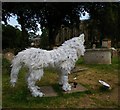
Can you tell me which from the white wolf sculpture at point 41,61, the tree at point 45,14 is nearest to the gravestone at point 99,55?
the white wolf sculpture at point 41,61

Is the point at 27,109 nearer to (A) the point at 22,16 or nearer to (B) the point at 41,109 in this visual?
(B) the point at 41,109

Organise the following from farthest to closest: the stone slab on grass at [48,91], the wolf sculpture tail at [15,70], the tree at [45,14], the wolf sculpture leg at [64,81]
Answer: the tree at [45,14] < the wolf sculpture leg at [64,81] < the stone slab on grass at [48,91] < the wolf sculpture tail at [15,70]

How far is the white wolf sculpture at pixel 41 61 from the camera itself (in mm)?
7129

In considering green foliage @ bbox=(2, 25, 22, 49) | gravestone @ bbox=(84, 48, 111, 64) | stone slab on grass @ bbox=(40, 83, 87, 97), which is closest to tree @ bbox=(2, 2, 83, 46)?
green foliage @ bbox=(2, 25, 22, 49)

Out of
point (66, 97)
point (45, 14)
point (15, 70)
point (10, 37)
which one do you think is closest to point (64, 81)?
point (66, 97)

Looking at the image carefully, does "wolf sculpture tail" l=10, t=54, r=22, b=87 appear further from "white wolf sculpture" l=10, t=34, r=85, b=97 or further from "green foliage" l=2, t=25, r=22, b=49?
"green foliage" l=2, t=25, r=22, b=49

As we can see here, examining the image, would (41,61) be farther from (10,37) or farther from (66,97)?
(10,37)

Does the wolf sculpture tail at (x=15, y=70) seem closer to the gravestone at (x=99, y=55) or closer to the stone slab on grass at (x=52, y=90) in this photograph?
the stone slab on grass at (x=52, y=90)

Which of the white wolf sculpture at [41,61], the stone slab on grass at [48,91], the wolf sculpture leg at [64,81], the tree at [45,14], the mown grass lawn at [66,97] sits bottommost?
the mown grass lawn at [66,97]

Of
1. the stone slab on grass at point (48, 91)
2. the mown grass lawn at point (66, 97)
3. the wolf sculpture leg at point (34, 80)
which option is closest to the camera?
the mown grass lawn at point (66, 97)

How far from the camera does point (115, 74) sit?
10047 mm

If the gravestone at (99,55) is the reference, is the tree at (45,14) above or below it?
above

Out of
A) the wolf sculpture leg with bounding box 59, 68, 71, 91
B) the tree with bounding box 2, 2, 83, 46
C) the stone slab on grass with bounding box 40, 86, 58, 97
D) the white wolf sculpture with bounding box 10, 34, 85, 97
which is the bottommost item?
the stone slab on grass with bounding box 40, 86, 58, 97

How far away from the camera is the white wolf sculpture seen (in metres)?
7.13
